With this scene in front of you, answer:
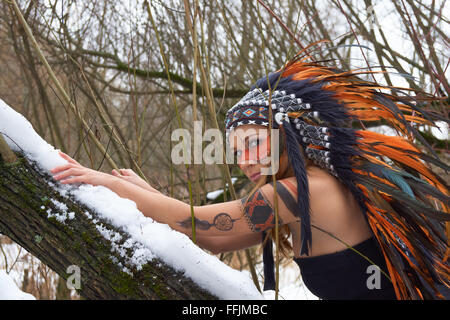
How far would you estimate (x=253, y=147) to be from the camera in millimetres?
1527

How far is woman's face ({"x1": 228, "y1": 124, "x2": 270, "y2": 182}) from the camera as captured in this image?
1.51 metres

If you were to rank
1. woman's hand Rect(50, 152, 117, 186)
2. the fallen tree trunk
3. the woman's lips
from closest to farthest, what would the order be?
the fallen tree trunk, woman's hand Rect(50, 152, 117, 186), the woman's lips

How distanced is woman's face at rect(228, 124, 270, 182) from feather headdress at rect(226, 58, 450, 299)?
35mm

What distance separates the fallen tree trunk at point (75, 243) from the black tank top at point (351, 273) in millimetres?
614

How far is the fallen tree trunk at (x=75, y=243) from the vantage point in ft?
3.19

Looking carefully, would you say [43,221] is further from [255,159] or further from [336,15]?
[336,15]

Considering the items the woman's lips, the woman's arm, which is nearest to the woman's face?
the woman's lips

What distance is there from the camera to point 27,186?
1.03 metres

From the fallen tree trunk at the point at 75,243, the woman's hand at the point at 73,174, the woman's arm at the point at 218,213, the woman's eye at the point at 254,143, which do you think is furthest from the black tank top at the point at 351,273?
the woman's hand at the point at 73,174

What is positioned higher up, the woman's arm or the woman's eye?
the woman's eye

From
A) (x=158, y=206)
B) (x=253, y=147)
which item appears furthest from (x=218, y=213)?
(x=253, y=147)

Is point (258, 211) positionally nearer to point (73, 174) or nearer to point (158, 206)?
point (158, 206)

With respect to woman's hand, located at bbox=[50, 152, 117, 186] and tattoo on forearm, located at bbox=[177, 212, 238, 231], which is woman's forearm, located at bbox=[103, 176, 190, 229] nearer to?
tattoo on forearm, located at bbox=[177, 212, 238, 231]
